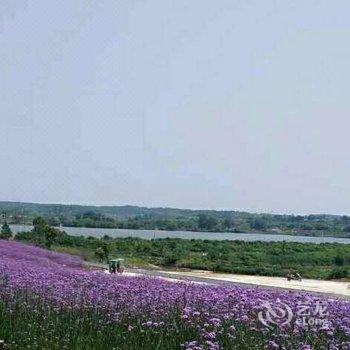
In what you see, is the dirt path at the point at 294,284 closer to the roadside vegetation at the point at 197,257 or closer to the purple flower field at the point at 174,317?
the roadside vegetation at the point at 197,257

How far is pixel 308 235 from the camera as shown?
160375mm

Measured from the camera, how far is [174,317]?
9.47 metres

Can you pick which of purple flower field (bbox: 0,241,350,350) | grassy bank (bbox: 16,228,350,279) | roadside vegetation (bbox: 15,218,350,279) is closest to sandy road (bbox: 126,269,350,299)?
grassy bank (bbox: 16,228,350,279)

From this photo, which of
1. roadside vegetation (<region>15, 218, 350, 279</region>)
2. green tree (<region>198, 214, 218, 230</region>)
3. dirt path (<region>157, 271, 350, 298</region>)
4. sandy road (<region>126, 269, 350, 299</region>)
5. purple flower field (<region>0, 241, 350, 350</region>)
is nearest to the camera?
purple flower field (<region>0, 241, 350, 350</region>)

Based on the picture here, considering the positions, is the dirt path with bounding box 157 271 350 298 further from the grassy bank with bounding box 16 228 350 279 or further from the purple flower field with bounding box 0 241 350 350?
the purple flower field with bounding box 0 241 350 350

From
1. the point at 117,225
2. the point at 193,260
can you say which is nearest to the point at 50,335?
the point at 193,260

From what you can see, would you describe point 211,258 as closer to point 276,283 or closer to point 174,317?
point 276,283

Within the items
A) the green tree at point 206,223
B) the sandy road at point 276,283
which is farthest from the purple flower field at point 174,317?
the green tree at point 206,223

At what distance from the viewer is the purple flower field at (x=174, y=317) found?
8.29m

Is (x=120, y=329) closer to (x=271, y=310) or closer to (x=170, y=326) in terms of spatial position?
(x=170, y=326)

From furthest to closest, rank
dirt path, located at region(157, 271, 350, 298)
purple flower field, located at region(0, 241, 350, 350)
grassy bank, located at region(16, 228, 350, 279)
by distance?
grassy bank, located at region(16, 228, 350, 279), dirt path, located at region(157, 271, 350, 298), purple flower field, located at region(0, 241, 350, 350)

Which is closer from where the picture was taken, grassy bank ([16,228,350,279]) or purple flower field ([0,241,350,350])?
purple flower field ([0,241,350,350])

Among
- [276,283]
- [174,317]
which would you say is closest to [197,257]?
[276,283]

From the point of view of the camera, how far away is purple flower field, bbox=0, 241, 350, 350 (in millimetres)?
8289
